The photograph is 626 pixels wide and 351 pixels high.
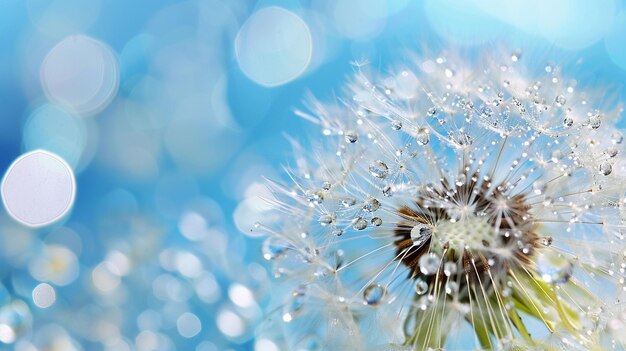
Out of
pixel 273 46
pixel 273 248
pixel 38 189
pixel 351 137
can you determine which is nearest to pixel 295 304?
pixel 273 248

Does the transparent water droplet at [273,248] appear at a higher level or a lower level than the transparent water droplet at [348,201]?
lower

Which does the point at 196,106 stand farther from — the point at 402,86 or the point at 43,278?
the point at 402,86

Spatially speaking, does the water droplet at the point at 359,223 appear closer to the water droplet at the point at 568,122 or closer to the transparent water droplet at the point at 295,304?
the transparent water droplet at the point at 295,304

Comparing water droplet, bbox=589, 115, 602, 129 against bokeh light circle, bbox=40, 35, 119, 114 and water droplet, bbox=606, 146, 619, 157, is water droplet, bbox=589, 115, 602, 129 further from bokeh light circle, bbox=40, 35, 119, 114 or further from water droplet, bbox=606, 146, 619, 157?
bokeh light circle, bbox=40, 35, 119, 114

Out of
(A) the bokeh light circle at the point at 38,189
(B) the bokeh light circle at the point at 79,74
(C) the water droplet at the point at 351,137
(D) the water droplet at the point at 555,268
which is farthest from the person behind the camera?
(B) the bokeh light circle at the point at 79,74

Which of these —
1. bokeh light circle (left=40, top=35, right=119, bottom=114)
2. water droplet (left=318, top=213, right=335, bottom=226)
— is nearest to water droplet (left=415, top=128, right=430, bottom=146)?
water droplet (left=318, top=213, right=335, bottom=226)

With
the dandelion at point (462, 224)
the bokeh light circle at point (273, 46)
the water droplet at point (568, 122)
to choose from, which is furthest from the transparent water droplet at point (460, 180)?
the bokeh light circle at point (273, 46)

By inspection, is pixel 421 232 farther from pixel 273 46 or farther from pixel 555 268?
pixel 273 46
